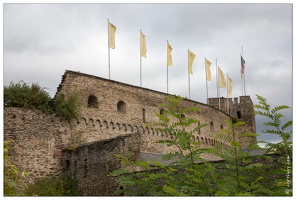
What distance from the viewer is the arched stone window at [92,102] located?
80.7 ft

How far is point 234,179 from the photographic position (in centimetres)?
704

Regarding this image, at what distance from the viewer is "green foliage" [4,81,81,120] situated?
2034 cm

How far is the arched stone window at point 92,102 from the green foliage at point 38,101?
6.81ft

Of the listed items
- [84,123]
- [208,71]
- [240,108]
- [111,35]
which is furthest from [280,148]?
[240,108]

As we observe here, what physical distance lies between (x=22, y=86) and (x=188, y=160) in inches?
589

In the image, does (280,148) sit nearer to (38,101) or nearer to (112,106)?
(38,101)

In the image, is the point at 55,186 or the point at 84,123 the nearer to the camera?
the point at 55,186

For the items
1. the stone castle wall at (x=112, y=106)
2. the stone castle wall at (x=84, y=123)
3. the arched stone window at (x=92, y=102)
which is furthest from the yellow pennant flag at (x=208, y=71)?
the arched stone window at (x=92, y=102)

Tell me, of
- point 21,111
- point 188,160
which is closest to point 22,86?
point 21,111

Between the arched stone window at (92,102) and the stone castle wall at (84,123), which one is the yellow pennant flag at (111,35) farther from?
the arched stone window at (92,102)

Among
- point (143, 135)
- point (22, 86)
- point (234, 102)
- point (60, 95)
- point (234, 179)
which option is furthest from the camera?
point (234, 102)

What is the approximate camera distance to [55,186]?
63.6 ft

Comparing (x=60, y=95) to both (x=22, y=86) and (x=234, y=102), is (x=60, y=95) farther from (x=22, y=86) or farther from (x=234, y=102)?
(x=234, y=102)

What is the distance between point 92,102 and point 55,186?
6517 mm
